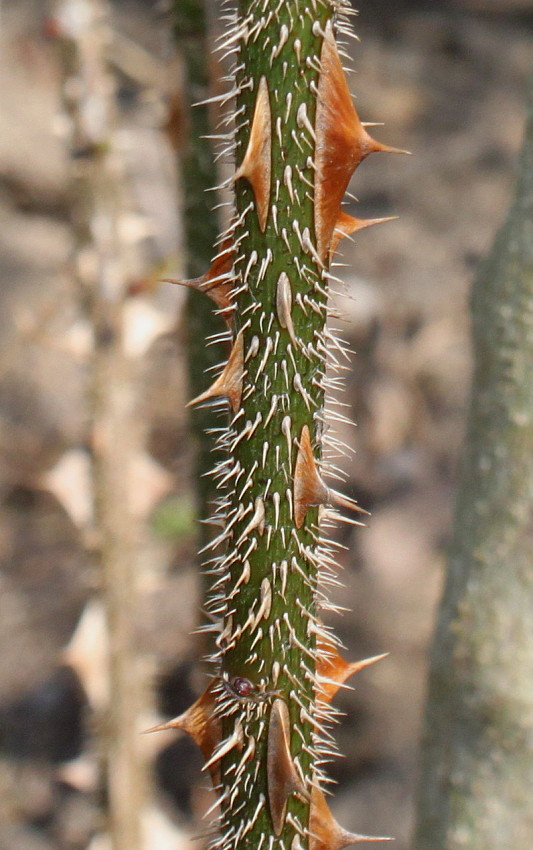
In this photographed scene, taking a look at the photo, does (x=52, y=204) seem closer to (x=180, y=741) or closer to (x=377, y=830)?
(x=180, y=741)

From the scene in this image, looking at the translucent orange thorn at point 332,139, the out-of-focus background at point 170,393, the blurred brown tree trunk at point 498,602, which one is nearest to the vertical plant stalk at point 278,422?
the translucent orange thorn at point 332,139

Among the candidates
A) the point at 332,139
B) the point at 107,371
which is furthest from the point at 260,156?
the point at 107,371

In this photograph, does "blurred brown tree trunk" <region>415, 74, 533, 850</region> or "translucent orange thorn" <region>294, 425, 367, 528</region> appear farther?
"blurred brown tree trunk" <region>415, 74, 533, 850</region>

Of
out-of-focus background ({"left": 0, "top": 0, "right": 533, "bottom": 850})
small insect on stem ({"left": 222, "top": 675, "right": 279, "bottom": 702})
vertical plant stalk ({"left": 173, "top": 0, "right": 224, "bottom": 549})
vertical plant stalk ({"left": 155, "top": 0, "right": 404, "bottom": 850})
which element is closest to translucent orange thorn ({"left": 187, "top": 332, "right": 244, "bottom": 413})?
vertical plant stalk ({"left": 155, "top": 0, "right": 404, "bottom": 850})

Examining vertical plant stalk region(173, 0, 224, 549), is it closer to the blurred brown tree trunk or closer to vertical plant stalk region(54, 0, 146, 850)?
vertical plant stalk region(54, 0, 146, 850)

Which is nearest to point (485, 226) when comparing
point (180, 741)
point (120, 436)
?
point (180, 741)

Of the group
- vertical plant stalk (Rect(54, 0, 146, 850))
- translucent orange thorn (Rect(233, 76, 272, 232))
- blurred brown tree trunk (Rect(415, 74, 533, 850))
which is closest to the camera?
translucent orange thorn (Rect(233, 76, 272, 232))
